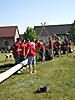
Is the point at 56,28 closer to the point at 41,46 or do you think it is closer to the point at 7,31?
the point at 7,31

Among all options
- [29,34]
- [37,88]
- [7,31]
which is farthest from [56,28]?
[37,88]

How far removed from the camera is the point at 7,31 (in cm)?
6594

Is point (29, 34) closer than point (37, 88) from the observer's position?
No

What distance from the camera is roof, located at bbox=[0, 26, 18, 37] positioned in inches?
2527

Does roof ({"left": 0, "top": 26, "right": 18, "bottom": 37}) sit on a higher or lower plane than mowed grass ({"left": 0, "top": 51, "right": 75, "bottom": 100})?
higher

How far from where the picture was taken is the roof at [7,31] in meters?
64.2

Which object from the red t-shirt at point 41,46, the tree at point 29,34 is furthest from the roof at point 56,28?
the red t-shirt at point 41,46

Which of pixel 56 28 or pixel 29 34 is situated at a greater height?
pixel 56 28

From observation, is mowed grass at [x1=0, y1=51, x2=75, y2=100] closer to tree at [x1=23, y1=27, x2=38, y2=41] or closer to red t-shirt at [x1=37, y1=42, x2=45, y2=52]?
red t-shirt at [x1=37, y1=42, x2=45, y2=52]

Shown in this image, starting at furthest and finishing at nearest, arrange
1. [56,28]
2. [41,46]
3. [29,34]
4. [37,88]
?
[56,28] → [29,34] → [41,46] → [37,88]

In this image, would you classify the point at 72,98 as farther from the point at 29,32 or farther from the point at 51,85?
the point at 29,32

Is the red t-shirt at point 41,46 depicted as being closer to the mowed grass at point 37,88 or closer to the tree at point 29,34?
the mowed grass at point 37,88

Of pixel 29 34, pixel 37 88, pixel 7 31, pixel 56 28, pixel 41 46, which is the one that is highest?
pixel 56 28

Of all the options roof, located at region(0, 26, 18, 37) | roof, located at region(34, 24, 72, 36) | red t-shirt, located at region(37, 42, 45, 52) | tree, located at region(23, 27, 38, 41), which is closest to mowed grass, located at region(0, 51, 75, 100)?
red t-shirt, located at region(37, 42, 45, 52)
